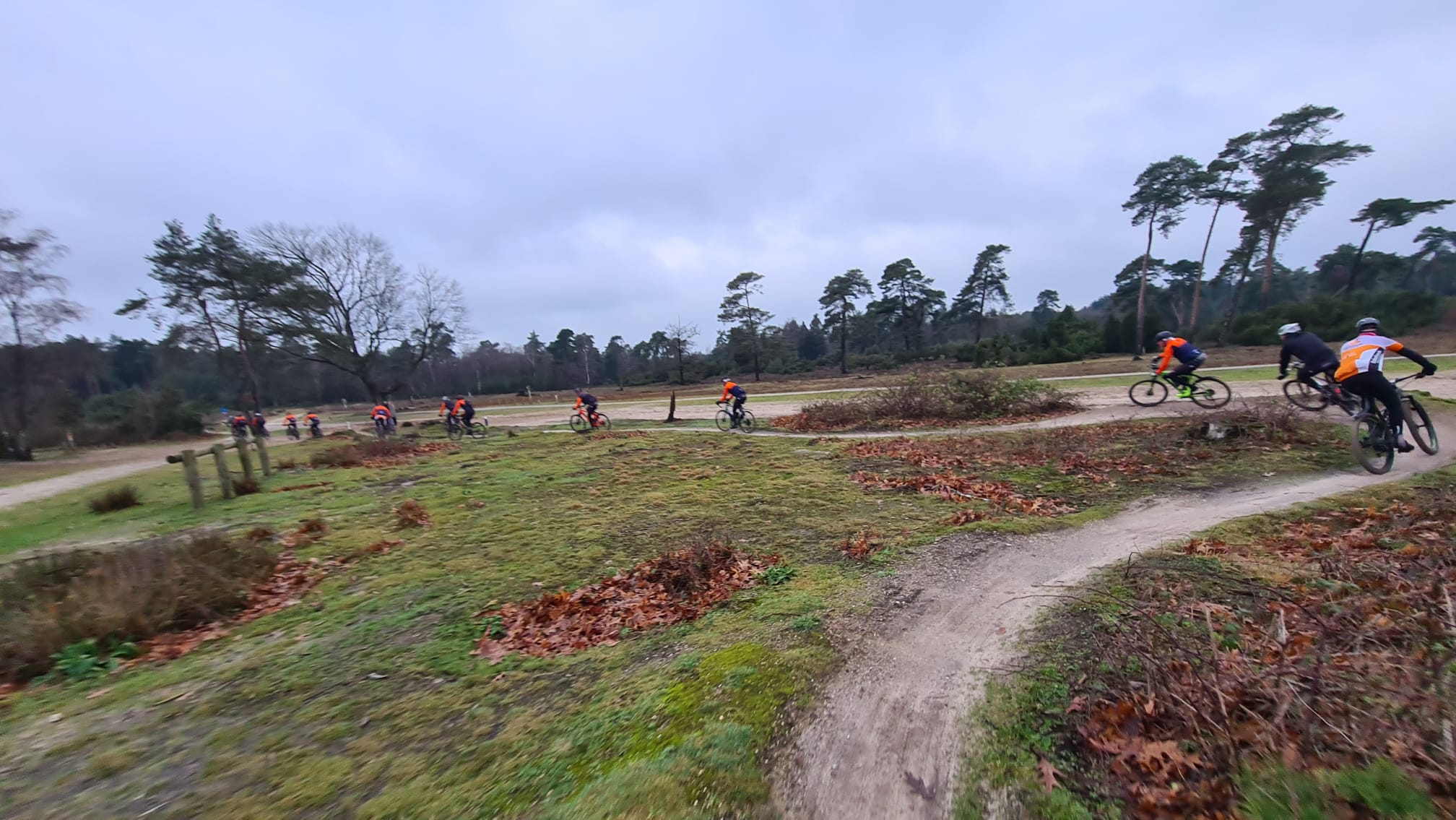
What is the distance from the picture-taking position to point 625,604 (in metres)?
5.05

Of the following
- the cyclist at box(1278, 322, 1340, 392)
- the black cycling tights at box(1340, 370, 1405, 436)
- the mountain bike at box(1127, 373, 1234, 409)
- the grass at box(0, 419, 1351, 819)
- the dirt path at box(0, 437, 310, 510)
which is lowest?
the dirt path at box(0, 437, 310, 510)

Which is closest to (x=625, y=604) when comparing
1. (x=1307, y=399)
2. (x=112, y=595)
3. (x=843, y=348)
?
(x=112, y=595)

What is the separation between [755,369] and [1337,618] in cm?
6027

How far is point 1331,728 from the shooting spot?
7.04ft

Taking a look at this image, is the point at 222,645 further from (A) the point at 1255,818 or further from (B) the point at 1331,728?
(B) the point at 1331,728

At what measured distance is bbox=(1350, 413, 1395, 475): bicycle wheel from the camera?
723cm

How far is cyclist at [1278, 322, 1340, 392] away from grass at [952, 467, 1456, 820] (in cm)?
521

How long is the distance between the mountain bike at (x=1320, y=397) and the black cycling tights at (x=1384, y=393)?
62 cm

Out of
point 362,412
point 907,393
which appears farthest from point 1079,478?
point 362,412

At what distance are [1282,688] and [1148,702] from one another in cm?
51

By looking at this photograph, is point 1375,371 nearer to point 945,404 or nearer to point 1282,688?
point 1282,688

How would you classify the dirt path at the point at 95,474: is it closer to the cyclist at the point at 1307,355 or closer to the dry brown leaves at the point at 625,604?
the dry brown leaves at the point at 625,604

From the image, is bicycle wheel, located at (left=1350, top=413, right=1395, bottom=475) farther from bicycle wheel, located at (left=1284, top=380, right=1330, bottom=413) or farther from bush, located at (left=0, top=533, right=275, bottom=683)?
bush, located at (left=0, top=533, right=275, bottom=683)

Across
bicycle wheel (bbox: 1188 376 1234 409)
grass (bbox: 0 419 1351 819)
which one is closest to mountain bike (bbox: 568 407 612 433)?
grass (bbox: 0 419 1351 819)
